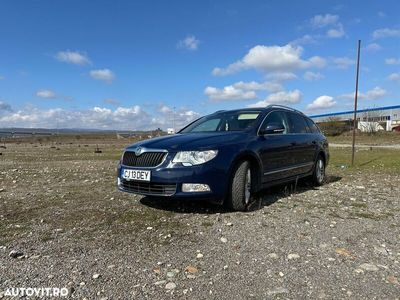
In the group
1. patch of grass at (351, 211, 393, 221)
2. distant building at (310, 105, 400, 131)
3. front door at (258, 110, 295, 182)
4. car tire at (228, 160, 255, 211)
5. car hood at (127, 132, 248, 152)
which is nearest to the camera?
car hood at (127, 132, 248, 152)

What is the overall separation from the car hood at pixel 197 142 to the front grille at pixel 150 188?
546 mm

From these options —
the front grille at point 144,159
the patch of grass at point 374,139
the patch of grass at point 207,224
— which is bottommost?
the patch of grass at point 374,139

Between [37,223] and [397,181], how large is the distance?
336 inches

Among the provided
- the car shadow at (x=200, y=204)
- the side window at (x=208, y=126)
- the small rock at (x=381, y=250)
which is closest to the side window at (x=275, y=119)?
the side window at (x=208, y=126)

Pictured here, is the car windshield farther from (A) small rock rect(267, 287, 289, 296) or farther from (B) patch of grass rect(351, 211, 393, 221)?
(A) small rock rect(267, 287, 289, 296)

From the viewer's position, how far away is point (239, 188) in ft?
18.5

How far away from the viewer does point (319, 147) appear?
28.7ft

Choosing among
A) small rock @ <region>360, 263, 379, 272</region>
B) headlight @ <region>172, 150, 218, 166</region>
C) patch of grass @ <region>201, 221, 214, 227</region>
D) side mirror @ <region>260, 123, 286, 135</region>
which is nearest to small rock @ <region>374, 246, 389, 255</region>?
small rock @ <region>360, 263, 379, 272</region>

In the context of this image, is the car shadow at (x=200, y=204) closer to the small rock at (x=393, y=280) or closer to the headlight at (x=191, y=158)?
the headlight at (x=191, y=158)

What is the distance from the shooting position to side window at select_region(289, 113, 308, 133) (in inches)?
306

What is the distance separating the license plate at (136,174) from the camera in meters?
5.45

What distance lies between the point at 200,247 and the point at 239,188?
1.66 m

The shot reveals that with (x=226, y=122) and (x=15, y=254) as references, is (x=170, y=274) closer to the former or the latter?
(x=15, y=254)

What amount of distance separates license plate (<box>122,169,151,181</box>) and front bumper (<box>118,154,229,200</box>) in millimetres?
84
